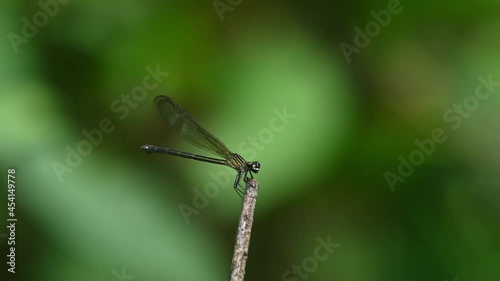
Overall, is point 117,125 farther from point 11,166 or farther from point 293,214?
point 293,214

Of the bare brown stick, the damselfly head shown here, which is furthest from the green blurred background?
the bare brown stick

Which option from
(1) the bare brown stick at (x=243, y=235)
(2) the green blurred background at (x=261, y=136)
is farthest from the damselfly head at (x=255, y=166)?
(1) the bare brown stick at (x=243, y=235)

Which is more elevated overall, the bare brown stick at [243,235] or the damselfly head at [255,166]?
the damselfly head at [255,166]

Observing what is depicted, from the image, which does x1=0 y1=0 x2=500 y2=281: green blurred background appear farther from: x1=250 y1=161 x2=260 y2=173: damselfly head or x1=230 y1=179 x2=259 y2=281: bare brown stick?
x1=230 y1=179 x2=259 y2=281: bare brown stick

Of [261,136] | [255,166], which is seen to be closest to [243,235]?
[255,166]

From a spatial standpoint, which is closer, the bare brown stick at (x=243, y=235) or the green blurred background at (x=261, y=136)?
the bare brown stick at (x=243, y=235)

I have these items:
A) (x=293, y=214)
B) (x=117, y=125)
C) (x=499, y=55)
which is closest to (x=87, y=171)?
(x=117, y=125)

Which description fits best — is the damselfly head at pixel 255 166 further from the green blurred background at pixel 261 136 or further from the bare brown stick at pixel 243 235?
the bare brown stick at pixel 243 235
